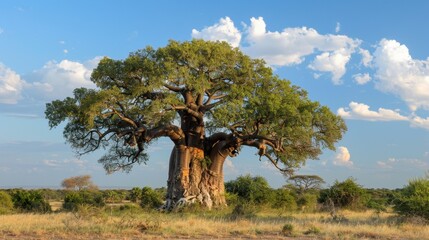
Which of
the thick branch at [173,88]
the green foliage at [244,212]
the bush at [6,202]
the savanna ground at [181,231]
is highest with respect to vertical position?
the thick branch at [173,88]

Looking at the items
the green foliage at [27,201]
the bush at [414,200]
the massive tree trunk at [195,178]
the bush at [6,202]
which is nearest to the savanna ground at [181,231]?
the bush at [414,200]

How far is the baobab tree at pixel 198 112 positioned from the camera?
23.9 m

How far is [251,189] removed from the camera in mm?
32844

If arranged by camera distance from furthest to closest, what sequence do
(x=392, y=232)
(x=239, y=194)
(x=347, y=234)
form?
(x=239, y=194), (x=392, y=232), (x=347, y=234)

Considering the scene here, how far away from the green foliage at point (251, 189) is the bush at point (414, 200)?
10903mm

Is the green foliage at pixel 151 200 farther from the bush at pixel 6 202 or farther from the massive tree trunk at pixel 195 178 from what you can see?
the bush at pixel 6 202

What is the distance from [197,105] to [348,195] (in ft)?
38.0

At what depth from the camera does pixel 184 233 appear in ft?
48.2

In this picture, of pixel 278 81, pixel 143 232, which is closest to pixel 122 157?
pixel 278 81

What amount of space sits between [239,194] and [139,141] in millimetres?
9275

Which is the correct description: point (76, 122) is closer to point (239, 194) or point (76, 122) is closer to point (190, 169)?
point (190, 169)

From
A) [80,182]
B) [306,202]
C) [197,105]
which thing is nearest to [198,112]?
[197,105]

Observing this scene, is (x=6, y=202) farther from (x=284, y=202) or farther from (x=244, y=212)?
(x=284, y=202)

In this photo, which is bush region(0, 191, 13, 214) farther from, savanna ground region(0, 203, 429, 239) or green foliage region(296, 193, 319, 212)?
green foliage region(296, 193, 319, 212)
